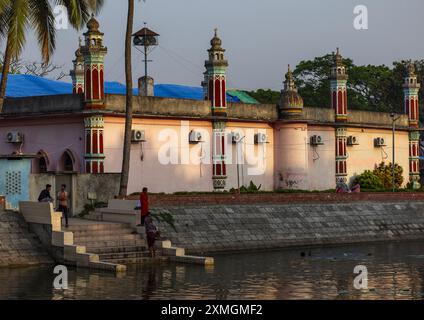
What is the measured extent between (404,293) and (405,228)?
64.7 ft

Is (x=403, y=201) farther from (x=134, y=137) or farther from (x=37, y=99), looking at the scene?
(x=37, y=99)

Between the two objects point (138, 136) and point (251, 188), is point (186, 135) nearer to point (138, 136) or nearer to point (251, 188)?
point (138, 136)

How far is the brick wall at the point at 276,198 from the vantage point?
35875mm

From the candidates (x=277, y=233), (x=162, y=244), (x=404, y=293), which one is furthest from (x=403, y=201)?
(x=404, y=293)

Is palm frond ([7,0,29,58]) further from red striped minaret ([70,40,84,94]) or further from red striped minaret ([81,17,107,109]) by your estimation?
red striped minaret ([70,40,84,94])

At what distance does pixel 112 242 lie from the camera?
31.2 meters

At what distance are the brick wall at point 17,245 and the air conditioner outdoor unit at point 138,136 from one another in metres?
9.58

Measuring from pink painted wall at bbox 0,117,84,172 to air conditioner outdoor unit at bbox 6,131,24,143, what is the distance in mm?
222

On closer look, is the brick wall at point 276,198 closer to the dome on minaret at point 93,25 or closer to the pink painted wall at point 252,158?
the pink painted wall at point 252,158

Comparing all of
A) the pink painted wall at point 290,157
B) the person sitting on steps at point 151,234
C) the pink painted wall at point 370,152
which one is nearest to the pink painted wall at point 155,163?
the pink painted wall at point 290,157

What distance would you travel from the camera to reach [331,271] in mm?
28406

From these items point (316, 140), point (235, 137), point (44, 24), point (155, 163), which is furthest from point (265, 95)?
point (44, 24)

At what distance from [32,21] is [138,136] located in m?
9.19

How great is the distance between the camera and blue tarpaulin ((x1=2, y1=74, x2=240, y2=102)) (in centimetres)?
4766
